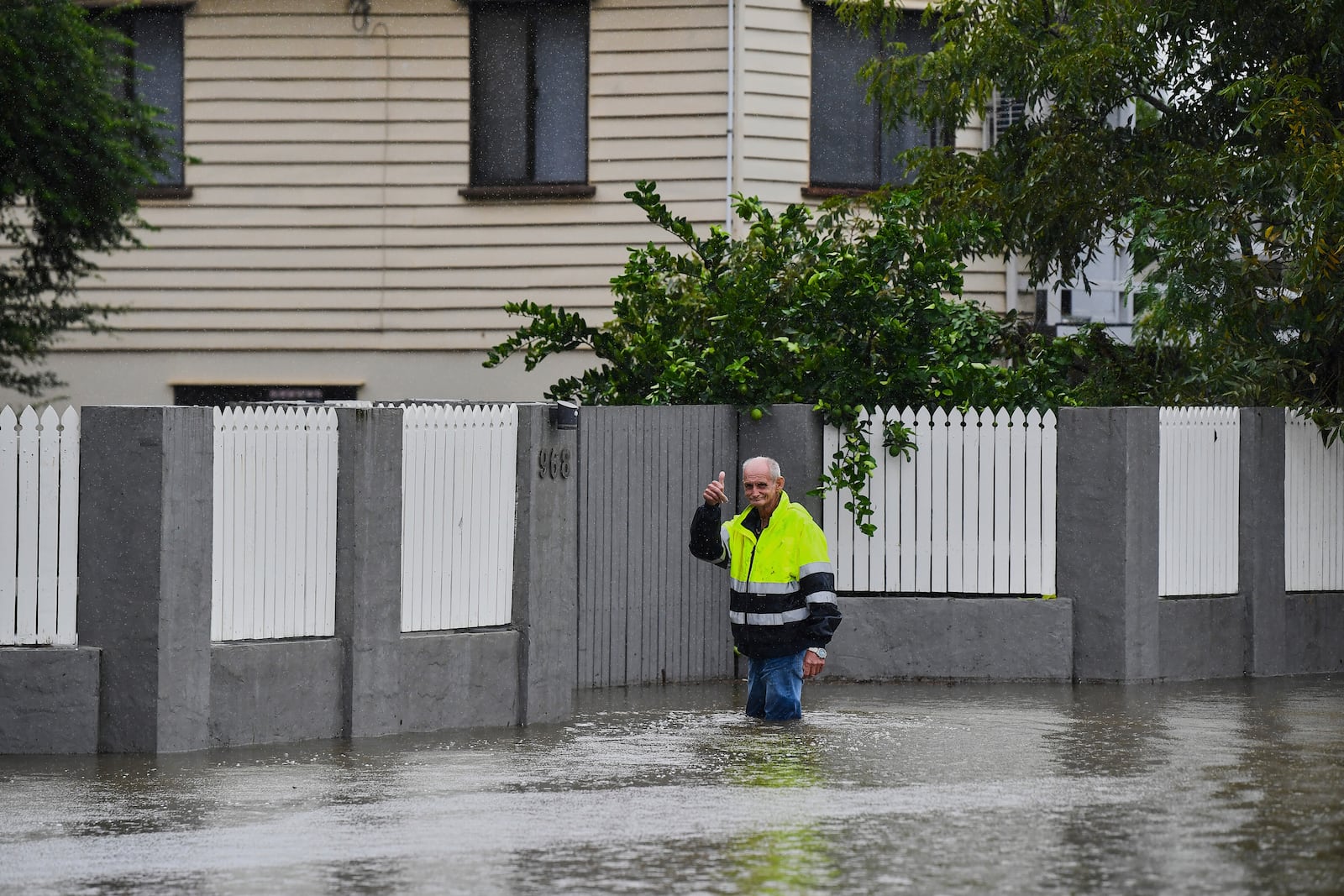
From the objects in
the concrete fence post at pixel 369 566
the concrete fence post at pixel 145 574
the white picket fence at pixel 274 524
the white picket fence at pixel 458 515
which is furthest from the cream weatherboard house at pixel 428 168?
the concrete fence post at pixel 145 574

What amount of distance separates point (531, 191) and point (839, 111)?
3.04 metres

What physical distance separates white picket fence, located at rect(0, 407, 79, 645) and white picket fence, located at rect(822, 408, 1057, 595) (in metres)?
5.75

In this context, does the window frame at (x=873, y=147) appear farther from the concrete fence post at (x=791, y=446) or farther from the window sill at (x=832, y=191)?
the concrete fence post at (x=791, y=446)

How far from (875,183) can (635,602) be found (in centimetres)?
741

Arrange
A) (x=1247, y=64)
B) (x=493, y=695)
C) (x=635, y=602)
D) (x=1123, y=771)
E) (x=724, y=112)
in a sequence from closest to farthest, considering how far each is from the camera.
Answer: (x=1123, y=771) < (x=493, y=695) < (x=635, y=602) < (x=1247, y=64) < (x=724, y=112)

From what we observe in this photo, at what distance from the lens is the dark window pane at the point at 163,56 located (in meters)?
20.5

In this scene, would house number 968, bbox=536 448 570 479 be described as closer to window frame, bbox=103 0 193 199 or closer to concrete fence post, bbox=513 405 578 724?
concrete fence post, bbox=513 405 578 724

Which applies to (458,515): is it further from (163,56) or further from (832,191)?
(163,56)

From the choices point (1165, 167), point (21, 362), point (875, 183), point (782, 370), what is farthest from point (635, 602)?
point (21, 362)

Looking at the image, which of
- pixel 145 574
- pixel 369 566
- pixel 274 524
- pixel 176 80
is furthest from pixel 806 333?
pixel 176 80

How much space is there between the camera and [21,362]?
20.3 meters

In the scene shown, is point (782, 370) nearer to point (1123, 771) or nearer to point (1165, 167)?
point (1165, 167)

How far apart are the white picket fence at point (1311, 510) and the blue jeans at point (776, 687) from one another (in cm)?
532

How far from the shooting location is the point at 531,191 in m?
19.8
